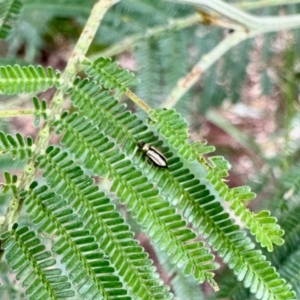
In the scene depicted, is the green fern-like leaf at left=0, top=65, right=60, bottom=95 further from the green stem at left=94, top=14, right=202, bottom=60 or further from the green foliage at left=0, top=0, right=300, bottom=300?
the green stem at left=94, top=14, right=202, bottom=60

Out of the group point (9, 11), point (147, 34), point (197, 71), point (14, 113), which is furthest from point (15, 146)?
point (147, 34)

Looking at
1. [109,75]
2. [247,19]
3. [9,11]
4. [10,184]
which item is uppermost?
[9,11]

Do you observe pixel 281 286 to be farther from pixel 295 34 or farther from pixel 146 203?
pixel 295 34

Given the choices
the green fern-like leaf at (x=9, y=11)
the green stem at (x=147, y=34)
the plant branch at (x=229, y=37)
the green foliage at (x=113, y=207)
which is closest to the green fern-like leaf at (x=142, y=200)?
the green foliage at (x=113, y=207)

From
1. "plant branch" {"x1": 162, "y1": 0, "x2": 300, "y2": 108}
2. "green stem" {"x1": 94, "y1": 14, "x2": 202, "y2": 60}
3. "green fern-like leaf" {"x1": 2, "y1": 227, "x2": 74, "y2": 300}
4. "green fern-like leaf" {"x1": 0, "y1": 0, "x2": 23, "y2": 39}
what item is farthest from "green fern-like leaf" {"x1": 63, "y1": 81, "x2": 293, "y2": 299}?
"green stem" {"x1": 94, "y1": 14, "x2": 202, "y2": 60}

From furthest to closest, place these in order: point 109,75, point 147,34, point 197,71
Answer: point 147,34
point 197,71
point 109,75

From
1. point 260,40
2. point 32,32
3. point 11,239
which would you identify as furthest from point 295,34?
point 11,239

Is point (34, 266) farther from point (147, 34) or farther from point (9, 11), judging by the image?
point (147, 34)
